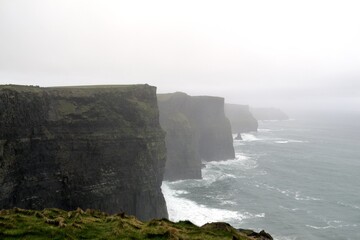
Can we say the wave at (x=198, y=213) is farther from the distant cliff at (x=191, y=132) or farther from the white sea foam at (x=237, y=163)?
the white sea foam at (x=237, y=163)

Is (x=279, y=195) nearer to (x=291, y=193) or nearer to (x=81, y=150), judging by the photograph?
(x=291, y=193)

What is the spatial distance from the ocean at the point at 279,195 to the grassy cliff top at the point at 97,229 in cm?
3659

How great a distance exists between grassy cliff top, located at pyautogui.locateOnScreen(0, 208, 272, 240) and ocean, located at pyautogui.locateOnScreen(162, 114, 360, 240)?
36588 millimetres

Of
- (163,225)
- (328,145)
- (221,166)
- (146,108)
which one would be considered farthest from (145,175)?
(328,145)

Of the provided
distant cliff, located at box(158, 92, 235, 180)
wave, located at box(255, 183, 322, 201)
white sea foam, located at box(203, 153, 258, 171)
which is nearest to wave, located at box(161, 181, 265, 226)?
wave, located at box(255, 183, 322, 201)

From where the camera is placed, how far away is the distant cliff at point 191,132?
96438 millimetres

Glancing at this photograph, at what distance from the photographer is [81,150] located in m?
55.5

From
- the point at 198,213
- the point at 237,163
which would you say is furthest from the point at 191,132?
the point at 198,213

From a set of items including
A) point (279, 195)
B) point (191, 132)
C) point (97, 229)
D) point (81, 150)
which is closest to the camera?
point (97, 229)

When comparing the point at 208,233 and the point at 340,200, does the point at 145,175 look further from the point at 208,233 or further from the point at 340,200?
the point at 340,200

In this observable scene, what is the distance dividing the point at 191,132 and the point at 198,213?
36.7 m

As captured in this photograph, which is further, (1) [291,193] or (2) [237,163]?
(2) [237,163]

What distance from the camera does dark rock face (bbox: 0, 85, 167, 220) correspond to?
160 feet

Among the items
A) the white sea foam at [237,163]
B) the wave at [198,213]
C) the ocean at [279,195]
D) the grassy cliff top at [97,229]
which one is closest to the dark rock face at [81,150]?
the wave at [198,213]
